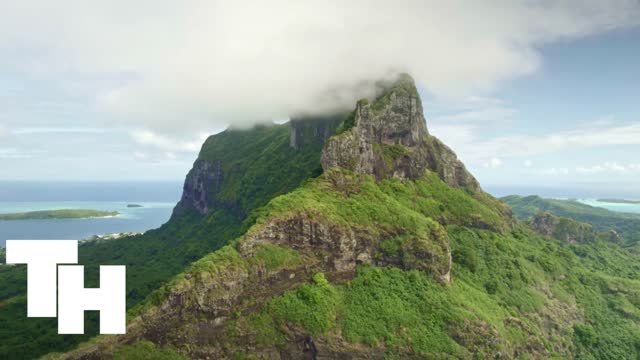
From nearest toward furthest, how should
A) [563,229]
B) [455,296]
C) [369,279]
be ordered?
[369,279] → [455,296] → [563,229]

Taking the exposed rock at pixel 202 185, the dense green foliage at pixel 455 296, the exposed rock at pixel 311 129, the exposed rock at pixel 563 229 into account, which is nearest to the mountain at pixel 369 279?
the dense green foliage at pixel 455 296

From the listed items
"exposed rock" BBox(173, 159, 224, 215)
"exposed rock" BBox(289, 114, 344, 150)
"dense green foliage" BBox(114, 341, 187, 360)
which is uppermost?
"exposed rock" BBox(289, 114, 344, 150)

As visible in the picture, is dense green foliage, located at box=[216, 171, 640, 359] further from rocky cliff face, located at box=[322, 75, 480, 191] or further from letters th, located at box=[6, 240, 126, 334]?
letters th, located at box=[6, 240, 126, 334]

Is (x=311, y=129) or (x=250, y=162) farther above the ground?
(x=311, y=129)

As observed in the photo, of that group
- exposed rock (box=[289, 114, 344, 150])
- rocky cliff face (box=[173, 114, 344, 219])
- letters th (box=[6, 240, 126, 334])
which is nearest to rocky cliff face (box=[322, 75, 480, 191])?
rocky cliff face (box=[173, 114, 344, 219])

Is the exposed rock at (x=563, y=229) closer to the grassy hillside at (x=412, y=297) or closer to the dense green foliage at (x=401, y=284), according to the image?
the dense green foliage at (x=401, y=284)

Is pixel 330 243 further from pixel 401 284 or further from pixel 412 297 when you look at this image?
pixel 412 297

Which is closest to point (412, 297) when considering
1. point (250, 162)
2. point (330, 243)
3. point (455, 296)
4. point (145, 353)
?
point (455, 296)
